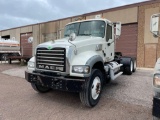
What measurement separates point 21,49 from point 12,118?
66.2ft

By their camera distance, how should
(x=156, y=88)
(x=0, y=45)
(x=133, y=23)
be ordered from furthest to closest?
(x=0, y=45) → (x=133, y=23) → (x=156, y=88)

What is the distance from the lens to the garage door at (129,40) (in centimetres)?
1188

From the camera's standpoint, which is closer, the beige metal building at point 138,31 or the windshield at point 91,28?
the windshield at point 91,28

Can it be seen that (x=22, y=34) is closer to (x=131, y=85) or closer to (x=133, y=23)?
(x=133, y=23)

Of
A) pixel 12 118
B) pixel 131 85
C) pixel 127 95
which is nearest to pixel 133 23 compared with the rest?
pixel 131 85

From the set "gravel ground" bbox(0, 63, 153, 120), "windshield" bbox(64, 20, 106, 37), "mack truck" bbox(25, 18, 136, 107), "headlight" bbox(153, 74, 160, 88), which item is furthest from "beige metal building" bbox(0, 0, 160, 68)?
"headlight" bbox(153, 74, 160, 88)

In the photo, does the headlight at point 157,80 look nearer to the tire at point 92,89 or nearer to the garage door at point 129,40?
the tire at point 92,89

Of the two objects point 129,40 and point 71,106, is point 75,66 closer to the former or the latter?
point 71,106

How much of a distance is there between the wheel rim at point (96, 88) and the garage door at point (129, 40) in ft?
27.7

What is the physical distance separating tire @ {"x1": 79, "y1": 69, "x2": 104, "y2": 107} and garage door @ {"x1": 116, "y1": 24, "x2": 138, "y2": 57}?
8299 millimetres

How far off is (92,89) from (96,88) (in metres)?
0.20

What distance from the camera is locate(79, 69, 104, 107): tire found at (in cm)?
A: 378

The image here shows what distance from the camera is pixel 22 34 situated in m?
22.4

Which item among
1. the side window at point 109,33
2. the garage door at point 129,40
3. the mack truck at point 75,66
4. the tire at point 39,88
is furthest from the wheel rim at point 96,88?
the garage door at point 129,40
